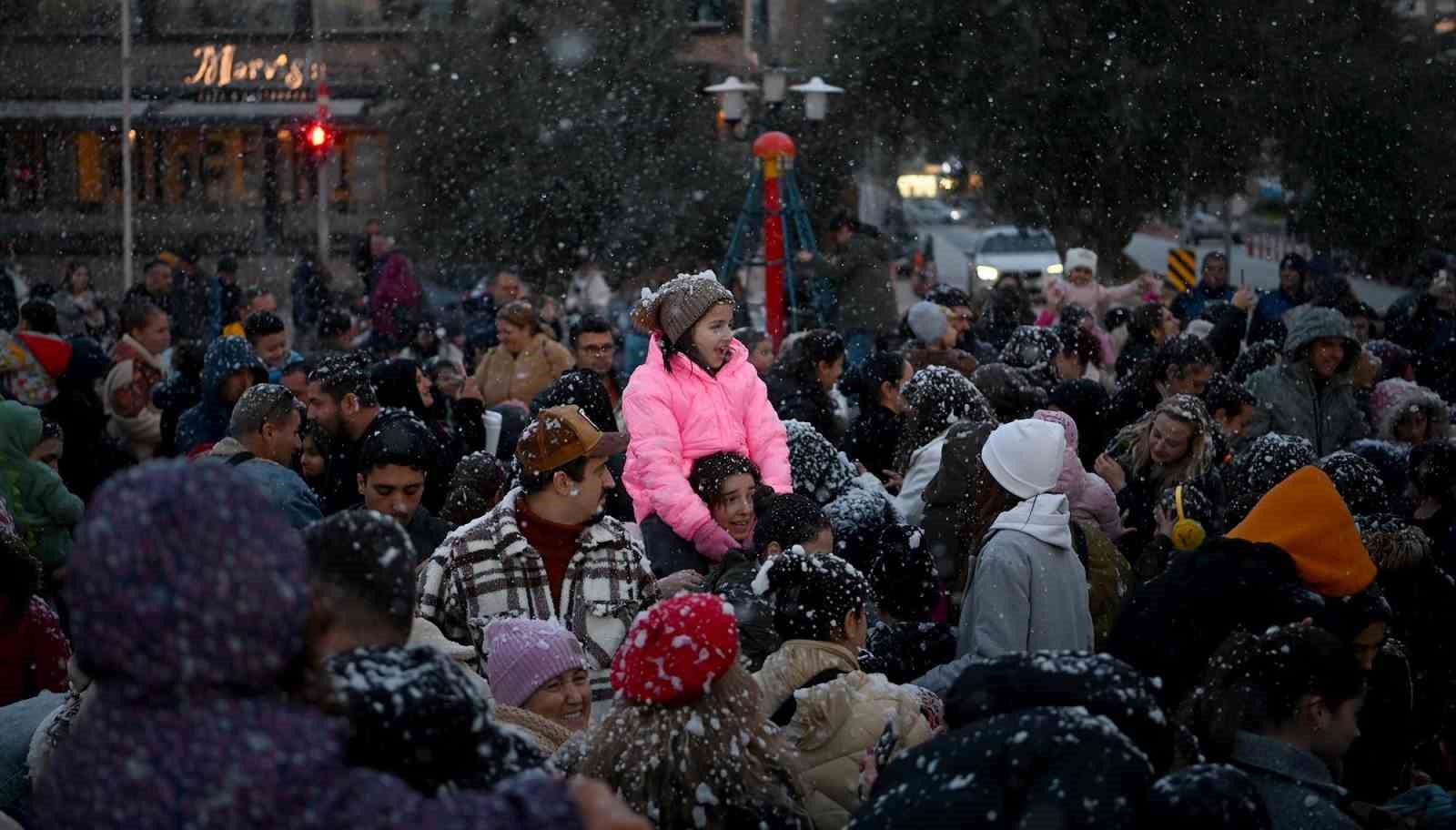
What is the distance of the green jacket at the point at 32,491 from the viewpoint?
25.8 ft

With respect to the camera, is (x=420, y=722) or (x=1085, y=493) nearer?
(x=420, y=722)

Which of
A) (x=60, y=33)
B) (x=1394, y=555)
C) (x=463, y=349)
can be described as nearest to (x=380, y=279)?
(x=463, y=349)

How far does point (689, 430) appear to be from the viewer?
21.6 ft

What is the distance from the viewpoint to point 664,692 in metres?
3.65

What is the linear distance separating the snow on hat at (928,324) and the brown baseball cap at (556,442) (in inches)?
219

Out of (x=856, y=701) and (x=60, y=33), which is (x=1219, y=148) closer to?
(x=856, y=701)

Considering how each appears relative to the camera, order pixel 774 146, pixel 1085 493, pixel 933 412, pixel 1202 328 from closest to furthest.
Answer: pixel 1085 493, pixel 933 412, pixel 1202 328, pixel 774 146

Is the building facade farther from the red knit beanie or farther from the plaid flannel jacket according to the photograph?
the red knit beanie

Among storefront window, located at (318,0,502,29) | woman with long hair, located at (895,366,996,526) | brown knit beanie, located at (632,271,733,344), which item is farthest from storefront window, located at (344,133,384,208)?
brown knit beanie, located at (632,271,733,344)

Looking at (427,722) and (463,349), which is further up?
(427,722)

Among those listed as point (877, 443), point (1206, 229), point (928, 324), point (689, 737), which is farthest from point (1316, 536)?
point (1206, 229)

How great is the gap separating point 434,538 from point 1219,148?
16.4 meters

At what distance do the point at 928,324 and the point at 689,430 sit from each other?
175 inches

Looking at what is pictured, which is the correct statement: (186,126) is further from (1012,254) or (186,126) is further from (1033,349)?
(1033,349)
